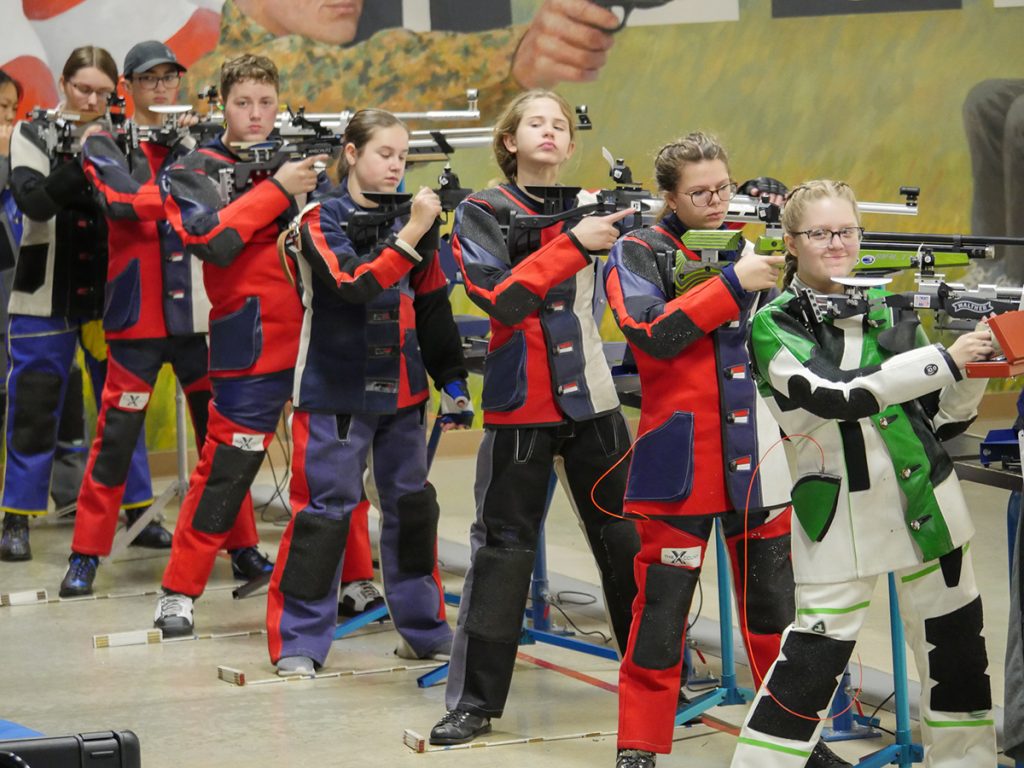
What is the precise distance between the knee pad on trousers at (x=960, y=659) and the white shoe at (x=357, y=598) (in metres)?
2.63

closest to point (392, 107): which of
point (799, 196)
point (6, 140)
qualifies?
point (6, 140)

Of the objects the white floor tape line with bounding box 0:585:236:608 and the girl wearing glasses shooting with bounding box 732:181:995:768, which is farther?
the white floor tape line with bounding box 0:585:236:608

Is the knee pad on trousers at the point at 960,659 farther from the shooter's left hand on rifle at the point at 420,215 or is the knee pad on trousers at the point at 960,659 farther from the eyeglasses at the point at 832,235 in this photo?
the shooter's left hand on rifle at the point at 420,215

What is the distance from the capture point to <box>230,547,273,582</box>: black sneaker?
6293mm

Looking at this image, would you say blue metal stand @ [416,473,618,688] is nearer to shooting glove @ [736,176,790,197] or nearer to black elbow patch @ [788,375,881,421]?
shooting glove @ [736,176,790,197]

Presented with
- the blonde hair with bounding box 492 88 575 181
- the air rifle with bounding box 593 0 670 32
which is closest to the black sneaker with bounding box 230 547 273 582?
the blonde hair with bounding box 492 88 575 181

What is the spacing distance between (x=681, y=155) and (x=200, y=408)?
2.86m

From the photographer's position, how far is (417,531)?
199 inches

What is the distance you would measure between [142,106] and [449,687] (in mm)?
2889

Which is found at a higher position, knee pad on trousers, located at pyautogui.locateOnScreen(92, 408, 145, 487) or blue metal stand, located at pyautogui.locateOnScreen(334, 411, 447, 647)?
knee pad on trousers, located at pyautogui.locateOnScreen(92, 408, 145, 487)

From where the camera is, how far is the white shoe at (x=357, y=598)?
577 centimetres

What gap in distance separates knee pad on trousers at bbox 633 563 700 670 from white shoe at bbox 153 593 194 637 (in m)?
2.20

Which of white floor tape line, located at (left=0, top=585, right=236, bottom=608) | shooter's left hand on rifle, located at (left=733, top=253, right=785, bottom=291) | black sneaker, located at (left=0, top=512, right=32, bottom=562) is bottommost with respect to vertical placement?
white floor tape line, located at (left=0, top=585, right=236, bottom=608)

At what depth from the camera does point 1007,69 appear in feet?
32.8
